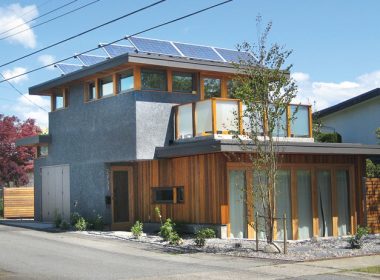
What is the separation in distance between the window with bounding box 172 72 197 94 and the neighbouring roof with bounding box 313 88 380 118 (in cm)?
985

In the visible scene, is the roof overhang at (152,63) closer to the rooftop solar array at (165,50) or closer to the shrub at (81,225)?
the rooftop solar array at (165,50)

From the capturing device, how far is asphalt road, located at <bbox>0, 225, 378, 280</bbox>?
37.7ft

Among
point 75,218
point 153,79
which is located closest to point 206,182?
point 153,79

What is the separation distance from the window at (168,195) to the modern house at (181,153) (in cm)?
3

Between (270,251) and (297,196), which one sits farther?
(297,196)

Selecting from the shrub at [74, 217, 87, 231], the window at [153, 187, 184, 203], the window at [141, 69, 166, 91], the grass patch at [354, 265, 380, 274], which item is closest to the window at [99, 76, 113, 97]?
the window at [141, 69, 166, 91]

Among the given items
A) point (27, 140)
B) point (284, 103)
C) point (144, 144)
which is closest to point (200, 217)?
point (144, 144)

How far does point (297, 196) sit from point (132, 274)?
8.98m

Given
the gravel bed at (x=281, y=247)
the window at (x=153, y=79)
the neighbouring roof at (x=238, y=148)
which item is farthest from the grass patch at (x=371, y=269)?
the window at (x=153, y=79)

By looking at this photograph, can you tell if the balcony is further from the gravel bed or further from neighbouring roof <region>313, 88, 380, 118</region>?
neighbouring roof <region>313, 88, 380, 118</region>

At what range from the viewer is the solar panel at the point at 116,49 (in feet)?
68.5

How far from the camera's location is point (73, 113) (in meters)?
23.1

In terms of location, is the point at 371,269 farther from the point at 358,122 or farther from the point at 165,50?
the point at 358,122

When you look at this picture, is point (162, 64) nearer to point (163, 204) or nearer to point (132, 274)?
point (163, 204)
